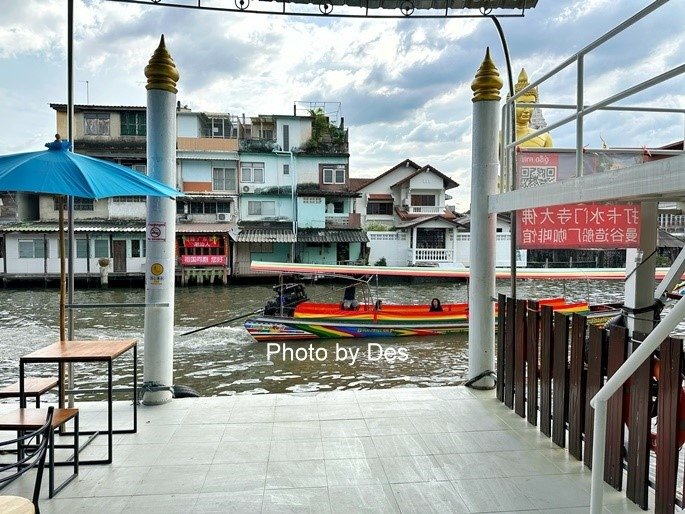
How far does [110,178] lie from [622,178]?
11.1 feet

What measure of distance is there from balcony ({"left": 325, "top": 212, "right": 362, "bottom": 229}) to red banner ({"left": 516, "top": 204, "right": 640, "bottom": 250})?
26137mm

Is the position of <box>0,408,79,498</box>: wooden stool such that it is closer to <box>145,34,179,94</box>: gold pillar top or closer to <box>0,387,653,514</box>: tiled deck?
<box>0,387,653,514</box>: tiled deck

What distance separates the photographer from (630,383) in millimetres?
3043

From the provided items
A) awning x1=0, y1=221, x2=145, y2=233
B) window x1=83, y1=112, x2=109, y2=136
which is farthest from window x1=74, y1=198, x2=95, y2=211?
window x1=83, y1=112, x2=109, y2=136

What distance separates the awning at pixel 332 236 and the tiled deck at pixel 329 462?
2407 centimetres

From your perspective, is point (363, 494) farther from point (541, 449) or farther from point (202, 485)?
point (541, 449)

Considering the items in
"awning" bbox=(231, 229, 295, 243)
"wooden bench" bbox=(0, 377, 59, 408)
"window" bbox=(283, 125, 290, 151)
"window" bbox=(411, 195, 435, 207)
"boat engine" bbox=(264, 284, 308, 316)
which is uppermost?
"window" bbox=(283, 125, 290, 151)

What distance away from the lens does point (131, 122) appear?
94.8 feet

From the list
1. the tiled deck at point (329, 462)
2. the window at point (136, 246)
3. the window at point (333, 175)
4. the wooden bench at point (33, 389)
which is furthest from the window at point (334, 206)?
the wooden bench at point (33, 389)

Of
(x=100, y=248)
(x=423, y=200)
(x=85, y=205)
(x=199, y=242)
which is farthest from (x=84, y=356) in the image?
(x=423, y=200)

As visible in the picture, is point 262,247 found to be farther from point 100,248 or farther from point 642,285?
point 642,285

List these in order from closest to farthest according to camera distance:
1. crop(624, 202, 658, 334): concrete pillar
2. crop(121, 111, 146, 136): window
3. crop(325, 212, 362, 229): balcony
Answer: crop(624, 202, 658, 334): concrete pillar → crop(121, 111, 146, 136): window → crop(325, 212, 362, 229): balcony

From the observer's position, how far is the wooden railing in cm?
274

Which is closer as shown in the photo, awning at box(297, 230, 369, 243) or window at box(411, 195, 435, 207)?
awning at box(297, 230, 369, 243)
